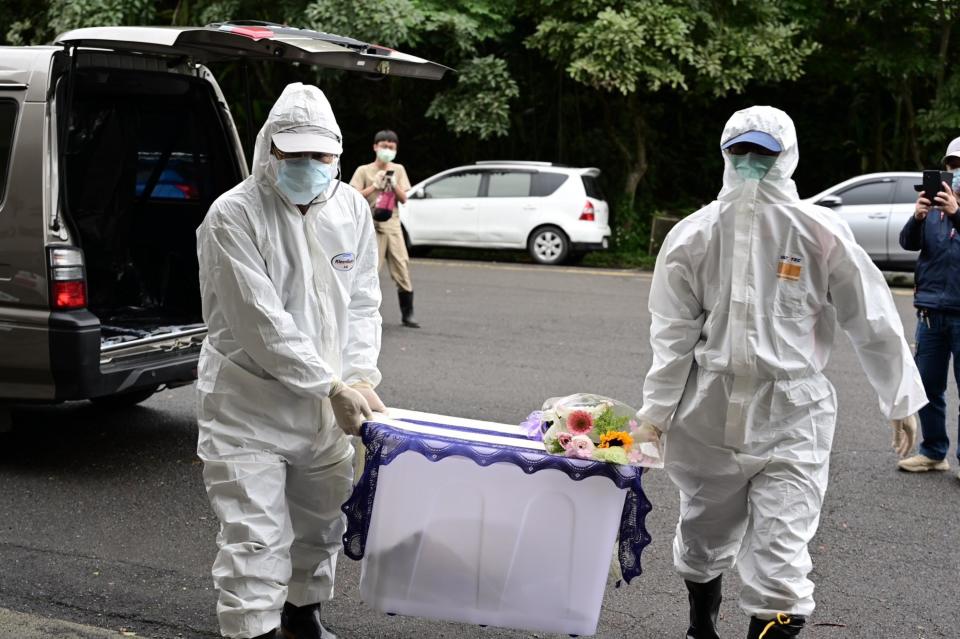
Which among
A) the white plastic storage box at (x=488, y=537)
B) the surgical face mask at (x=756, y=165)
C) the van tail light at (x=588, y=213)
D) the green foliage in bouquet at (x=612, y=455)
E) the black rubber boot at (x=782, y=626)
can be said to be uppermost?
the surgical face mask at (x=756, y=165)

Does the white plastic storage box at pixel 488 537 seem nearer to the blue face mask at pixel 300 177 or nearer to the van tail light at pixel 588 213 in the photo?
the blue face mask at pixel 300 177

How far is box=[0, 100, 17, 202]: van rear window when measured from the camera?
5.66 metres

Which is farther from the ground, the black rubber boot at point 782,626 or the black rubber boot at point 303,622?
the black rubber boot at point 782,626

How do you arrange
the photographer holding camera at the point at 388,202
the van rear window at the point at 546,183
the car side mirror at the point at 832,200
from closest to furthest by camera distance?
the photographer holding camera at the point at 388,202 → the car side mirror at the point at 832,200 → the van rear window at the point at 546,183

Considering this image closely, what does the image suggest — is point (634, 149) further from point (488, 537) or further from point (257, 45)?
point (488, 537)

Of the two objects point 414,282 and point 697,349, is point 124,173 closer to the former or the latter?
point 697,349

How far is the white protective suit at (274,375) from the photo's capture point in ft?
11.8

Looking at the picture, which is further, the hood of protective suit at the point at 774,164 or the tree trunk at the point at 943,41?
the tree trunk at the point at 943,41

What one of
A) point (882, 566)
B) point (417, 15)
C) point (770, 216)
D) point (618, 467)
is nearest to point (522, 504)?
point (618, 467)

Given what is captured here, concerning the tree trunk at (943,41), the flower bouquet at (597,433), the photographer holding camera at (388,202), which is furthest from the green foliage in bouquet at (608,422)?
the tree trunk at (943,41)

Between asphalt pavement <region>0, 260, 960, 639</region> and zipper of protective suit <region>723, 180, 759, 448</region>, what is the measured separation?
105 centimetres

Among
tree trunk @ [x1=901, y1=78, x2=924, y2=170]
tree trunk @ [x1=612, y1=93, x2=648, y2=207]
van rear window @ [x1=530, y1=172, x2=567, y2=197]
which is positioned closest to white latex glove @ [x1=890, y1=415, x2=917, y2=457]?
van rear window @ [x1=530, y1=172, x2=567, y2=197]

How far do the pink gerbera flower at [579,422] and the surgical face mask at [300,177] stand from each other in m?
1.11

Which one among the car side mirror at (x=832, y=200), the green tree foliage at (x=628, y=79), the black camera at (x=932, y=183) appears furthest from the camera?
the green tree foliage at (x=628, y=79)
